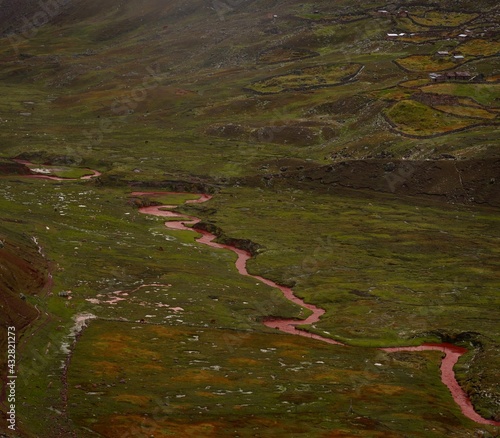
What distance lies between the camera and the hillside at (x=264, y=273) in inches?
2281

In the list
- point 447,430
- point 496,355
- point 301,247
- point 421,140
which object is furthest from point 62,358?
point 421,140

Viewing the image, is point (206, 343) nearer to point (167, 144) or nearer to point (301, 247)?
point (301, 247)

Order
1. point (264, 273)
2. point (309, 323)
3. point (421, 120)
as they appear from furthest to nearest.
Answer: point (421, 120), point (264, 273), point (309, 323)

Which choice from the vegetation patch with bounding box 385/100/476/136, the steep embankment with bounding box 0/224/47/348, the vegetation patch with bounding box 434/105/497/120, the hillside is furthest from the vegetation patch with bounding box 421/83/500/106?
the steep embankment with bounding box 0/224/47/348

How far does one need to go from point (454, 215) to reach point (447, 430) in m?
87.6

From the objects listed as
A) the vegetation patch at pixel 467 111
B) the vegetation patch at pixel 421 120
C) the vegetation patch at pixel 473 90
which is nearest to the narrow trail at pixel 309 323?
the vegetation patch at pixel 421 120

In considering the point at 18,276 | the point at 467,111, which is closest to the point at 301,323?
the point at 18,276

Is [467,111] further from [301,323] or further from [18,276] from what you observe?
[18,276]

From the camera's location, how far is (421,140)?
16800cm

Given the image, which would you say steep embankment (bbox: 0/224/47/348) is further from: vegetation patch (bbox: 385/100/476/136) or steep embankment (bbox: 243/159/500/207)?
vegetation patch (bbox: 385/100/476/136)

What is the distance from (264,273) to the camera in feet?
349

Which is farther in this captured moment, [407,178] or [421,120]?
[421,120]

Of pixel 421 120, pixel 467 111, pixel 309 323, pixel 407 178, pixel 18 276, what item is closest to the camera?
pixel 18 276

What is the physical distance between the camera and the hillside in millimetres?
57938
